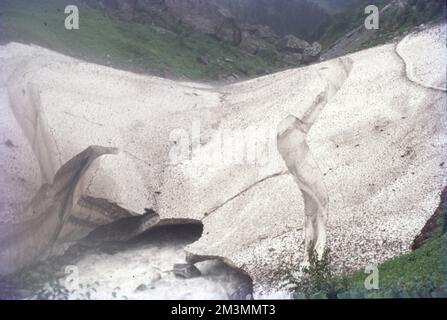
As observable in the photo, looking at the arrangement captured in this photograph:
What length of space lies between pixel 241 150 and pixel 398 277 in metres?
3.95

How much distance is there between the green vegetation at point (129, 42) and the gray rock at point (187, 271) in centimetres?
584

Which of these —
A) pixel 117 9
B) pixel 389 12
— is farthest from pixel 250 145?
pixel 117 9

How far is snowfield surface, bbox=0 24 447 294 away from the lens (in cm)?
975

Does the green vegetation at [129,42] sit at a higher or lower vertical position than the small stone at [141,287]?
higher

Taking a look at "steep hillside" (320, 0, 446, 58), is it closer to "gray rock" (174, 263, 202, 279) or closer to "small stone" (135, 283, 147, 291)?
"gray rock" (174, 263, 202, 279)

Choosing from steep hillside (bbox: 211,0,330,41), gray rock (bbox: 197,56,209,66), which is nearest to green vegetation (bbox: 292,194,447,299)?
gray rock (bbox: 197,56,209,66)

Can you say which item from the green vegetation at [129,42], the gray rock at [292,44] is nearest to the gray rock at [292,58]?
the gray rock at [292,44]

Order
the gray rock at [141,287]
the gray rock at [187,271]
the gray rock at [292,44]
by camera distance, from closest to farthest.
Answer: the gray rock at [141,287] → the gray rock at [187,271] → the gray rock at [292,44]

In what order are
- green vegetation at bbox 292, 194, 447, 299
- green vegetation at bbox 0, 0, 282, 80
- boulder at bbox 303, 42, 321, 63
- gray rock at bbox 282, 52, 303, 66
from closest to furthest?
green vegetation at bbox 292, 194, 447, 299 < green vegetation at bbox 0, 0, 282, 80 < boulder at bbox 303, 42, 321, 63 < gray rock at bbox 282, 52, 303, 66

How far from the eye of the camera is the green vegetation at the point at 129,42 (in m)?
14.3

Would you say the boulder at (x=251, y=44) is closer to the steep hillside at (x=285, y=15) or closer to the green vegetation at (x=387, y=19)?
the steep hillside at (x=285, y=15)

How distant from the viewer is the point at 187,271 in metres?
9.75

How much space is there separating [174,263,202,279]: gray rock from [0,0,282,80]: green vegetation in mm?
5838

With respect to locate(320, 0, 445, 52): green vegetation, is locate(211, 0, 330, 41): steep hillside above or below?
above
